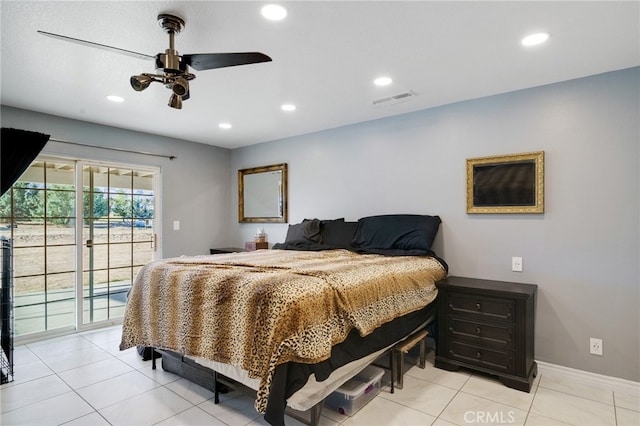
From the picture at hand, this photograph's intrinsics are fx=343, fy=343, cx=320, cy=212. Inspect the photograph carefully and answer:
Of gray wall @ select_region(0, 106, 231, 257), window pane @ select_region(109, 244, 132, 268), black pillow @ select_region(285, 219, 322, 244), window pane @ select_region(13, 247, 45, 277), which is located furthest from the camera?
window pane @ select_region(109, 244, 132, 268)

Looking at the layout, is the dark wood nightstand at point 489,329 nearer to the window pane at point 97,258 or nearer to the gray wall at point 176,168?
the gray wall at point 176,168

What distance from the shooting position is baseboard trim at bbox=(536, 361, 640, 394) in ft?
8.04

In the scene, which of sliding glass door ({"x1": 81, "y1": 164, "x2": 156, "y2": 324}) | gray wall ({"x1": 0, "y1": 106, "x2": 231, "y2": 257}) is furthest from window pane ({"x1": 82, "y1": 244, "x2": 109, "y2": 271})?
gray wall ({"x1": 0, "y1": 106, "x2": 231, "y2": 257})

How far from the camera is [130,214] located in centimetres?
438

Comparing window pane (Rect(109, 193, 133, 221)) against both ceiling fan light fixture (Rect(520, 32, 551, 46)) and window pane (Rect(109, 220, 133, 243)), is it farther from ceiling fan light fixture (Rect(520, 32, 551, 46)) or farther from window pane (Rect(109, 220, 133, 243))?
ceiling fan light fixture (Rect(520, 32, 551, 46))

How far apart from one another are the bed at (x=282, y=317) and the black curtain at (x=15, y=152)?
6.13ft

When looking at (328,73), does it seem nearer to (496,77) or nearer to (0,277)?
(496,77)

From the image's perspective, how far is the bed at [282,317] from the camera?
66.6 inches

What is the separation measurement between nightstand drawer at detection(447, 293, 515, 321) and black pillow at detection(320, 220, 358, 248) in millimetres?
1268

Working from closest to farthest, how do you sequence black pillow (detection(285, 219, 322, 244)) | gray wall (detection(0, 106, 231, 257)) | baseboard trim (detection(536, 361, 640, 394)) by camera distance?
baseboard trim (detection(536, 361, 640, 394)) → gray wall (detection(0, 106, 231, 257)) → black pillow (detection(285, 219, 322, 244))

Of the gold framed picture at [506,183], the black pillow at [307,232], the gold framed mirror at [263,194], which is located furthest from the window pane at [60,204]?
the gold framed picture at [506,183]

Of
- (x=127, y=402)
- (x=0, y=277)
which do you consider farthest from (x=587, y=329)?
(x=0, y=277)

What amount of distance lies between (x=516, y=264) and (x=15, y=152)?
4767mm

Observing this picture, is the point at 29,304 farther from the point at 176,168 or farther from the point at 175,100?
the point at 175,100
